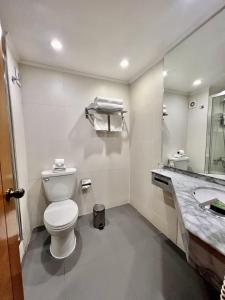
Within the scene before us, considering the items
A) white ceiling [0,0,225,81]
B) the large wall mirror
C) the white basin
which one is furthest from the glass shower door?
white ceiling [0,0,225,81]

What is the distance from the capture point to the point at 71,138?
202cm

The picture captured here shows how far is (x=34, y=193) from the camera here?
1.86 m

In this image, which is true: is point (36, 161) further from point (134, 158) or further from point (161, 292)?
point (161, 292)

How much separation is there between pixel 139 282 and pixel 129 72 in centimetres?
252

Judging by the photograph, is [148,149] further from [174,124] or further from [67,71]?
[67,71]

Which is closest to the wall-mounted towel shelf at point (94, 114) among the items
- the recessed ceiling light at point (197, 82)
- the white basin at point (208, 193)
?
the recessed ceiling light at point (197, 82)

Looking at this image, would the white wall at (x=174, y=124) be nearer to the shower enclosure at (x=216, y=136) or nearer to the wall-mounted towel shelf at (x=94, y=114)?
the shower enclosure at (x=216, y=136)

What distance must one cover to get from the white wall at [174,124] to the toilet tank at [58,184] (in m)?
1.33

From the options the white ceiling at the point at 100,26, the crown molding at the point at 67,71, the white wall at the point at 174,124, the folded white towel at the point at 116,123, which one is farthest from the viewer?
the folded white towel at the point at 116,123

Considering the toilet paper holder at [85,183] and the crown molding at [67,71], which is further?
the toilet paper holder at [85,183]

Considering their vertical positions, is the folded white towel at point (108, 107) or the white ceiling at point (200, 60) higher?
the white ceiling at point (200, 60)

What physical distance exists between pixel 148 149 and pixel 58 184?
1.37 metres

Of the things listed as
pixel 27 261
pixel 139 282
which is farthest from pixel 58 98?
pixel 139 282

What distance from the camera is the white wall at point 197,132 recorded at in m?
1.35
